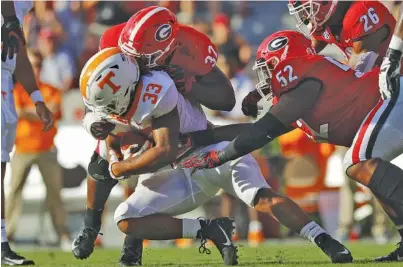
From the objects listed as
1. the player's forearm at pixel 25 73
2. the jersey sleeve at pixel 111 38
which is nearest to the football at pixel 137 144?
the jersey sleeve at pixel 111 38

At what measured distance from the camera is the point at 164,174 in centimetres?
436

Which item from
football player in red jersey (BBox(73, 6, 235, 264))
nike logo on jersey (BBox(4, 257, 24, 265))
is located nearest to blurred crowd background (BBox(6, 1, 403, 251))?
football player in red jersey (BBox(73, 6, 235, 264))

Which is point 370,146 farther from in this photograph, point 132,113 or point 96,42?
point 96,42

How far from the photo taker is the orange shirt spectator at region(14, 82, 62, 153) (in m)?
6.20

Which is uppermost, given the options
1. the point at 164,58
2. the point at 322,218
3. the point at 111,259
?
the point at 164,58

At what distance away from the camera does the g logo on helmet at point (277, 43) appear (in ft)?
14.5

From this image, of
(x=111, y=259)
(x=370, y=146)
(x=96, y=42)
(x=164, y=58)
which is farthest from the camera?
(x=96, y=42)

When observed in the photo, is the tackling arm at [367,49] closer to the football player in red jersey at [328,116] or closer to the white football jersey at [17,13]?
the football player in red jersey at [328,116]

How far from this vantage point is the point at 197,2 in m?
8.10

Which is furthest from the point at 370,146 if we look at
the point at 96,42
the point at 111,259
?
the point at 96,42

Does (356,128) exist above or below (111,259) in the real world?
above

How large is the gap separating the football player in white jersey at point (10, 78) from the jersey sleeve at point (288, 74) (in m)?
1.21

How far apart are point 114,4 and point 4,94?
9.92 feet

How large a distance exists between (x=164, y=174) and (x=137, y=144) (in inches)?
7.2
